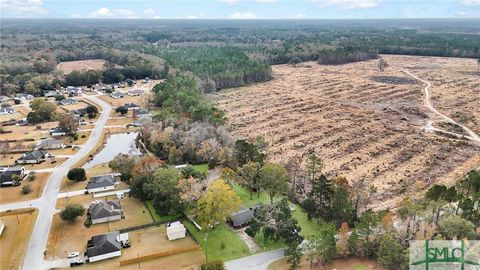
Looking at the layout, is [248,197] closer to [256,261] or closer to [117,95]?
[256,261]

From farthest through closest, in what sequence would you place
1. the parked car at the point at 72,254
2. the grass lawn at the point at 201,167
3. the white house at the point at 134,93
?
1. the white house at the point at 134,93
2. the grass lawn at the point at 201,167
3. the parked car at the point at 72,254

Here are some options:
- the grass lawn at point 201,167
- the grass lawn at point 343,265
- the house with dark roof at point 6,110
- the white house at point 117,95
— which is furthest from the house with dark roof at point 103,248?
the white house at point 117,95

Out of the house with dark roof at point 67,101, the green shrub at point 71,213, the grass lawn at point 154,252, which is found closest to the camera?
the grass lawn at point 154,252

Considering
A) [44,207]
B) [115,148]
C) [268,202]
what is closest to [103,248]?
[44,207]

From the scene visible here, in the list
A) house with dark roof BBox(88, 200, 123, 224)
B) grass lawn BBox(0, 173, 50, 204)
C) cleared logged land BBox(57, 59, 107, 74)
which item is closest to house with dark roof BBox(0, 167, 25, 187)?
grass lawn BBox(0, 173, 50, 204)

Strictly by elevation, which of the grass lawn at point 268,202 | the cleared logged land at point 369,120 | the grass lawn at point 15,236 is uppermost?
the cleared logged land at point 369,120

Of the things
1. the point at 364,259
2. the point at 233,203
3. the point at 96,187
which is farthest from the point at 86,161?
the point at 364,259

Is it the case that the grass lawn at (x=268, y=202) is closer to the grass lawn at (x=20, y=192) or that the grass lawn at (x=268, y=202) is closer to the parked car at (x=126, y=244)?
the parked car at (x=126, y=244)

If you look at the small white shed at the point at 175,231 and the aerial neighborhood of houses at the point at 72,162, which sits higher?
the small white shed at the point at 175,231
